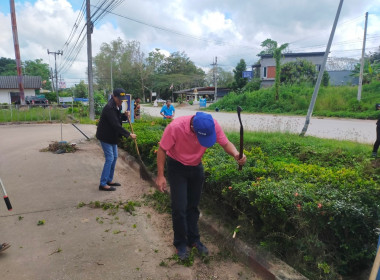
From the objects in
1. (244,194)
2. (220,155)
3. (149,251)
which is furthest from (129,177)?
(244,194)

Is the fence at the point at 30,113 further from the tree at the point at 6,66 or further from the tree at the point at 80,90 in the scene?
the tree at the point at 6,66

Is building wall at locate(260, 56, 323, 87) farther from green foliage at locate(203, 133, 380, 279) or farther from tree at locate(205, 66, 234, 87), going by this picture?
green foliage at locate(203, 133, 380, 279)

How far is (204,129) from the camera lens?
8.50 feet

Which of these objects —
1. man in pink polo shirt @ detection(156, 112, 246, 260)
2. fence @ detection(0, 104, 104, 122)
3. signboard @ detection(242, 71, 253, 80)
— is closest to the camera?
man in pink polo shirt @ detection(156, 112, 246, 260)

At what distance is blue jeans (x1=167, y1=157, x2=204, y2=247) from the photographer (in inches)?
116

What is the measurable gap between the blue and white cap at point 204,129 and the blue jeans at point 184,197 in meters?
0.43

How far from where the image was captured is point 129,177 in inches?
244

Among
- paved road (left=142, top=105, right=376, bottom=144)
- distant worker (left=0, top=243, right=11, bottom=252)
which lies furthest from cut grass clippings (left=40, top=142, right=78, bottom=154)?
distant worker (left=0, top=243, right=11, bottom=252)

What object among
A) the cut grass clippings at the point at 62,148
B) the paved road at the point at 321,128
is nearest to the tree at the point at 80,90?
the paved road at the point at 321,128

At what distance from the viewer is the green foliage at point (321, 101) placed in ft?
74.1

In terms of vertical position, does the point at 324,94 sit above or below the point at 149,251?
above

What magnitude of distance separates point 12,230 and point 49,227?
43cm

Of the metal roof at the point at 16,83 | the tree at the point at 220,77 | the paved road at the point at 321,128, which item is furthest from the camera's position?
the tree at the point at 220,77

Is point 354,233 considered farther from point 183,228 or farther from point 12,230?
point 12,230
